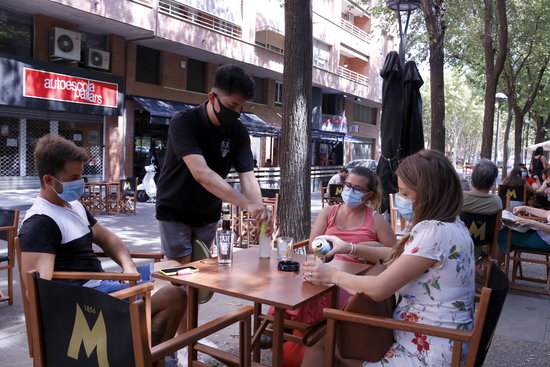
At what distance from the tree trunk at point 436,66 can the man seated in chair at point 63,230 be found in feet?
22.5

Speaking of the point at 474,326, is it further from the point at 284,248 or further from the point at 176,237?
the point at 176,237

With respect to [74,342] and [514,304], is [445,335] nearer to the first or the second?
[74,342]

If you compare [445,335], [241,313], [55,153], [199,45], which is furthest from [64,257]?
[199,45]

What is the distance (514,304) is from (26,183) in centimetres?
1375

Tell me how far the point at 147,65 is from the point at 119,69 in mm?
1449

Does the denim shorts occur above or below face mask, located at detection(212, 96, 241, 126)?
below

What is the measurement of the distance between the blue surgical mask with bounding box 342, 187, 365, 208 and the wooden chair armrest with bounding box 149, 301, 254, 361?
61.3 inches

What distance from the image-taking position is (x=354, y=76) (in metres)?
29.5

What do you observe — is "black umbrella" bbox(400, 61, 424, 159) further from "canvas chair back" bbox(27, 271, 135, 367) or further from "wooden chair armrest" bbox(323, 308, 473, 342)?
"canvas chair back" bbox(27, 271, 135, 367)

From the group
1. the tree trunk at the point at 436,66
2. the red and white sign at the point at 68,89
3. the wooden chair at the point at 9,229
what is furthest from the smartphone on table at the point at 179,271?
the red and white sign at the point at 68,89

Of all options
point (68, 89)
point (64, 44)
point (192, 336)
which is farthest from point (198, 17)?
point (192, 336)

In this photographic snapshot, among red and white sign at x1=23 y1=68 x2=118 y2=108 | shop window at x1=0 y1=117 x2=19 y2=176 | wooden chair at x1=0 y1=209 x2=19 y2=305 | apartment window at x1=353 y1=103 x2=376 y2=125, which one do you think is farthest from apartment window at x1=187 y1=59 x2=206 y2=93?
wooden chair at x1=0 y1=209 x2=19 y2=305

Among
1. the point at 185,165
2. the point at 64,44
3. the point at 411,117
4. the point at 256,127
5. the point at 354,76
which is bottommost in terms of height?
the point at 185,165

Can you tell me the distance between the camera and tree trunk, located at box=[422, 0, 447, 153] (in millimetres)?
8219
